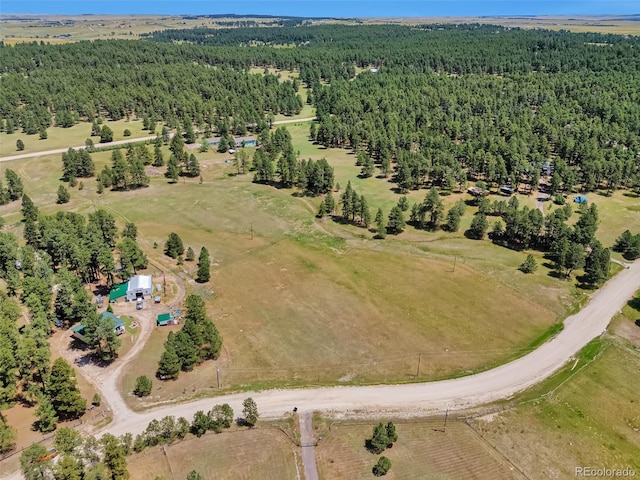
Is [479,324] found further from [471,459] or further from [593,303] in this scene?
[471,459]

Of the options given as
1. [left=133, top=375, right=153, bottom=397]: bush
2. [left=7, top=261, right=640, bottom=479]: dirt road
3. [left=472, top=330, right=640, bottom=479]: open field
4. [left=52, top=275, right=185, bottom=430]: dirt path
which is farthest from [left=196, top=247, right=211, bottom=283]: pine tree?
[left=472, top=330, right=640, bottom=479]: open field

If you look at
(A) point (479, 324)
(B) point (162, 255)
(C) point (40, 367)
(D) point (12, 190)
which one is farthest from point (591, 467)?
(D) point (12, 190)

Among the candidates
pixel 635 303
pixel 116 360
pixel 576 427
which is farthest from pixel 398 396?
pixel 635 303

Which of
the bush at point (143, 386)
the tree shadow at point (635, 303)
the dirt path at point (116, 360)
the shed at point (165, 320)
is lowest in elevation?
the tree shadow at point (635, 303)

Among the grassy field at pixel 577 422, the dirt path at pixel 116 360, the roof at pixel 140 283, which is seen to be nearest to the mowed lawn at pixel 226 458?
the dirt path at pixel 116 360

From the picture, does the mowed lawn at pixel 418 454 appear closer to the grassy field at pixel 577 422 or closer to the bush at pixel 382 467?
the bush at pixel 382 467

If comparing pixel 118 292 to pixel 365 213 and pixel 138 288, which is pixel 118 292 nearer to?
pixel 138 288

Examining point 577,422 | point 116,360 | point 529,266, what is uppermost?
point 529,266

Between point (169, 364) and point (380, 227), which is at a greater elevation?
point (169, 364)
